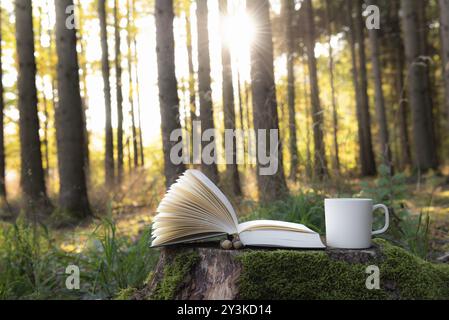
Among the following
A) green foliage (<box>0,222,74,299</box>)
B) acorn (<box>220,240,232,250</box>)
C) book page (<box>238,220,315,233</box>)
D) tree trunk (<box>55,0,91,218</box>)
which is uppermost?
tree trunk (<box>55,0,91,218</box>)

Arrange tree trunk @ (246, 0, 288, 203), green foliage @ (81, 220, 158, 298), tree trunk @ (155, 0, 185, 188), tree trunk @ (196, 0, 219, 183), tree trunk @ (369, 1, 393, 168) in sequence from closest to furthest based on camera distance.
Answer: green foliage @ (81, 220, 158, 298)
tree trunk @ (246, 0, 288, 203)
tree trunk @ (155, 0, 185, 188)
tree trunk @ (196, 0, 219, 183)
tree trunk @ (369, 1, 393, 168)

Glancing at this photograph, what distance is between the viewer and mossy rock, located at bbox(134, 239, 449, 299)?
6.14 ft

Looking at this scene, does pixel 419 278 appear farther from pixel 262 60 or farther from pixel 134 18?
pixel 134 18

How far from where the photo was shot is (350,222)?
1.95 m

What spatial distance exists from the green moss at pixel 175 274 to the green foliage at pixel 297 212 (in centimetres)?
152

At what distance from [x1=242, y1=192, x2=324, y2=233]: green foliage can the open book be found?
1.43 meters

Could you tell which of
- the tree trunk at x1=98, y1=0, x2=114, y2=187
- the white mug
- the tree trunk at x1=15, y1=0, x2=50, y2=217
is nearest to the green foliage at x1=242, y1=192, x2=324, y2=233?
the white mug

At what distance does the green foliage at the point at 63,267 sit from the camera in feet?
9.75

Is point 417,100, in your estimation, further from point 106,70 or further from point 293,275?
point 293,275

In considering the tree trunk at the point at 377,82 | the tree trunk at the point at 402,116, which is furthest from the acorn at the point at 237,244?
the tree trunk at the point at 402,116

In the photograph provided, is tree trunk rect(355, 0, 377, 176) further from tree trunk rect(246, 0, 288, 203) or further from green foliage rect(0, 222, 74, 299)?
green foliage rect(0, 222, 74, 299)

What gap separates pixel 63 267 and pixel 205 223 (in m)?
2.09

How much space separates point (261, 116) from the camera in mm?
5441

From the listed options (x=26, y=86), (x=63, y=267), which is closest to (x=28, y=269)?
(x=63, y=267)
